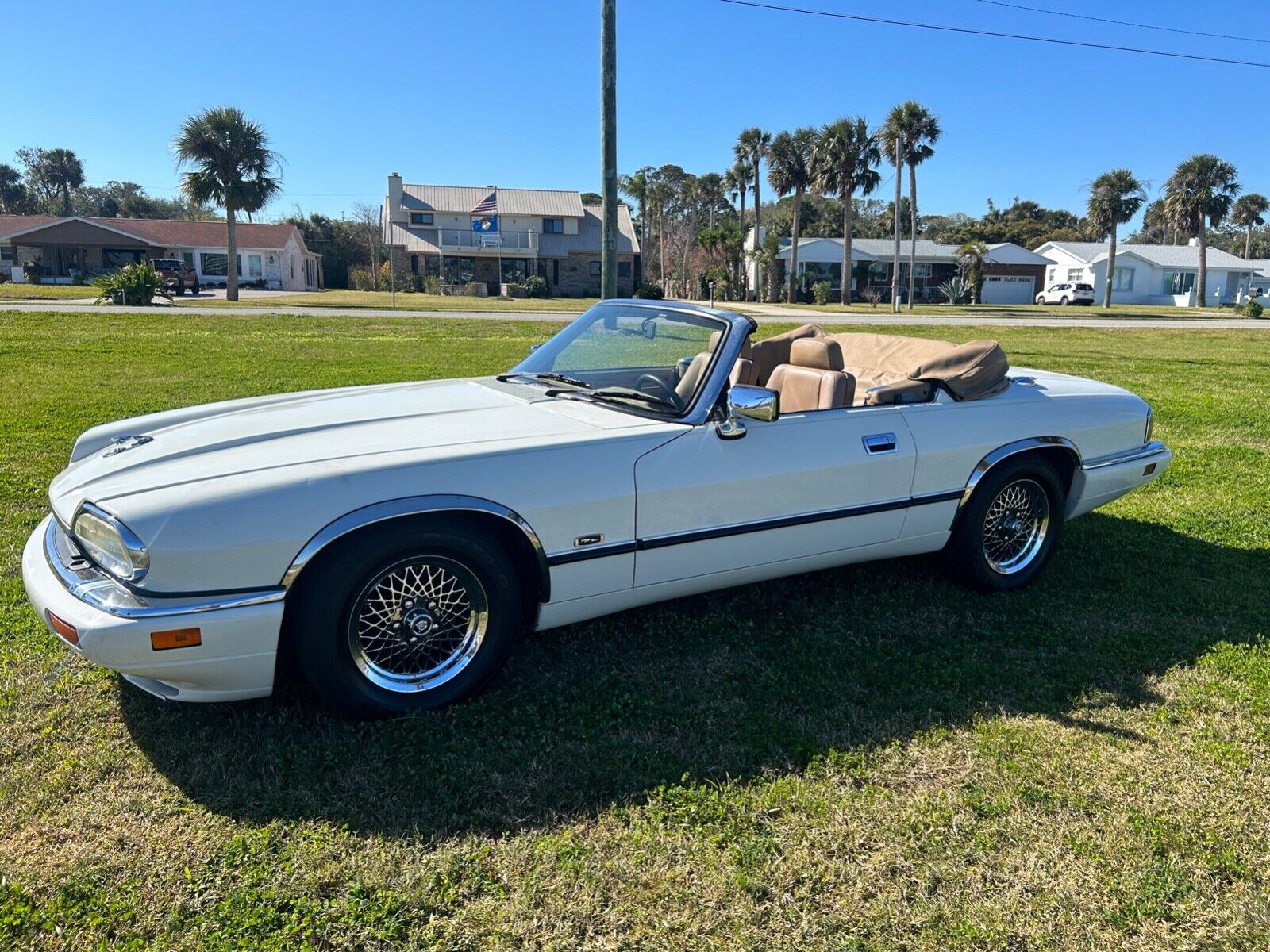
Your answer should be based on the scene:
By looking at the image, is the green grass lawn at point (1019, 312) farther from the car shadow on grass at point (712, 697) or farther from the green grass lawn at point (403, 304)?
the car shadow on grass at point (712, 697)

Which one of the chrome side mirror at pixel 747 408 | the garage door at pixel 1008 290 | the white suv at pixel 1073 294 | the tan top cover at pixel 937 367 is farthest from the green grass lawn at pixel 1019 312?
the chrome side mirror at pixel 747 408

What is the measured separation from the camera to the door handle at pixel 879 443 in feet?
12.5

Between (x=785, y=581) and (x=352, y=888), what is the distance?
8.78ft

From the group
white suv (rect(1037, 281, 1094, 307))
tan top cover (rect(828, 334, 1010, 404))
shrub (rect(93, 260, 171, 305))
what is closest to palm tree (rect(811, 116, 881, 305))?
white suv (rect(1037, 281, 1094, 307))

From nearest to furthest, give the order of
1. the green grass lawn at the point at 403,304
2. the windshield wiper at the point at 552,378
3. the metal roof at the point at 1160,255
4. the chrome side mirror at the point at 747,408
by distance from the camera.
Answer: the chrome side mirror at the point at 747,408 < the windshield wiper at the point at 552,378 < the green grass lawn at the point at 403,304 < the metal roof at the point at 1160,255

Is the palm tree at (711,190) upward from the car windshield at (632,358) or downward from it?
upward

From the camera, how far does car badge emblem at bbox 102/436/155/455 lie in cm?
344

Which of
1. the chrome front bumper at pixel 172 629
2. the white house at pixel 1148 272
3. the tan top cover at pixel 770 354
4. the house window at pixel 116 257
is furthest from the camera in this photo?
the white house at pixel 1148 272

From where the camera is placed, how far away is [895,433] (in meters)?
3.91

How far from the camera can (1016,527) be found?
4.40 metres

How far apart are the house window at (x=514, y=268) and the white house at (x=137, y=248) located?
12604 millimetres

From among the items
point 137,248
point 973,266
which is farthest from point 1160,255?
point 137,248

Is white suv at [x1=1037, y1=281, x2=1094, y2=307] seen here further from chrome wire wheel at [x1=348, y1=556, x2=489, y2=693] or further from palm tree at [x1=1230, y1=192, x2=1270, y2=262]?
chrome wire wheel at [x1=348, y1=556, x2=489, y2=693]

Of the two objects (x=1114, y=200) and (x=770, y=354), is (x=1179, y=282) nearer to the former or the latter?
(x=1114, y=200)
